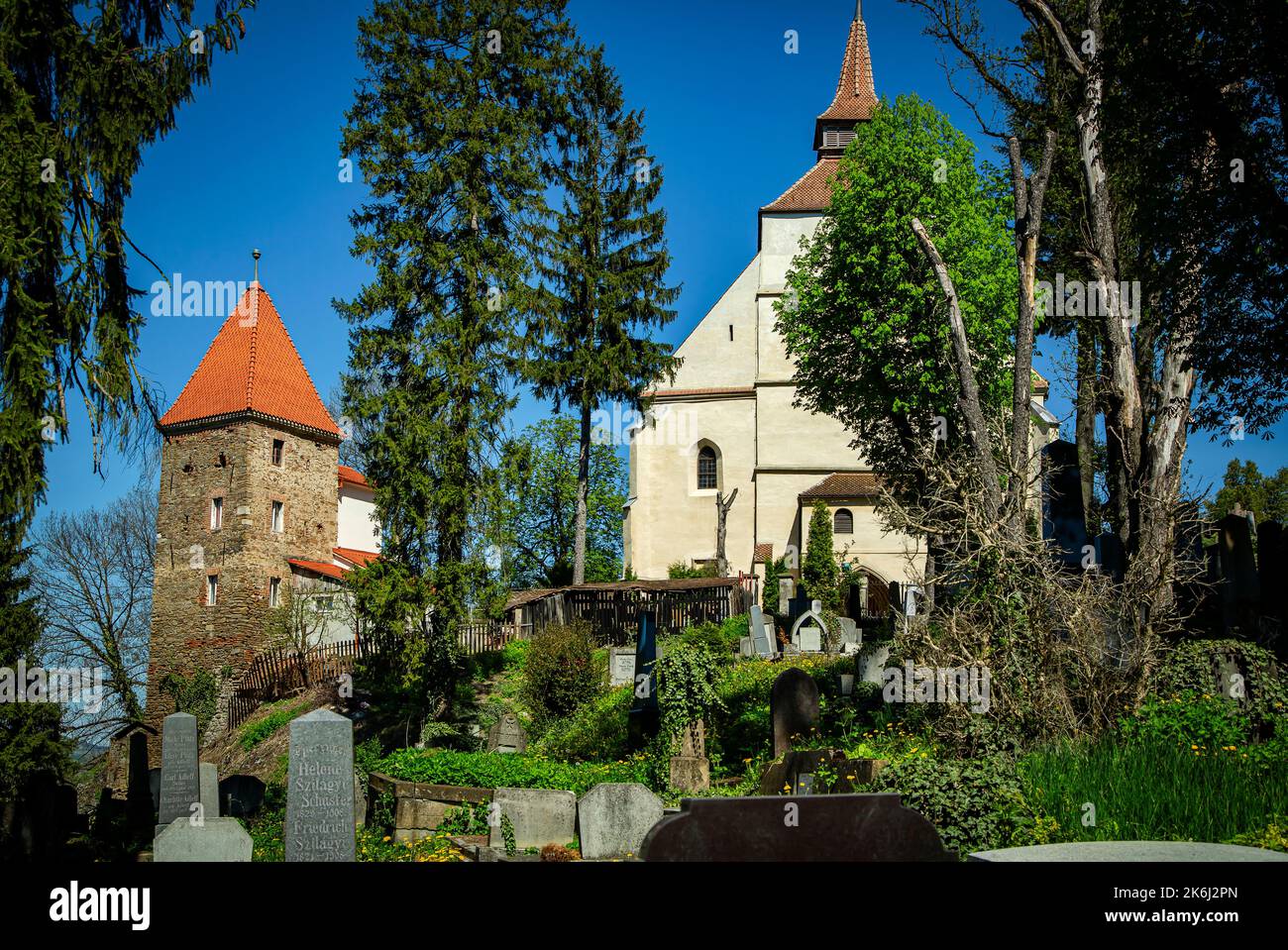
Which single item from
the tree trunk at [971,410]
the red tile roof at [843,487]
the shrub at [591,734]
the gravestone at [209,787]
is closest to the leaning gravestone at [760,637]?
A: the shrub at [591,734]

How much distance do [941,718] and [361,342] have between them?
15.3 metres

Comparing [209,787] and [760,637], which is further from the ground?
[760,637]

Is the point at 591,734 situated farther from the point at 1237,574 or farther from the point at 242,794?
the point at 1237,574

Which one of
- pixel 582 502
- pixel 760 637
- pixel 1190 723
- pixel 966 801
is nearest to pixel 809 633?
pixel 760 637

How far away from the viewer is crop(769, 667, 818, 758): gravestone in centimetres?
1080

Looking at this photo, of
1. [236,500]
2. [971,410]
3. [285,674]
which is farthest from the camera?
[236,500]

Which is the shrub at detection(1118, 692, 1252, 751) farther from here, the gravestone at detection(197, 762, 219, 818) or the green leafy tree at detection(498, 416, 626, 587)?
the green leafy tree at detection(498, 416, 626, 587)

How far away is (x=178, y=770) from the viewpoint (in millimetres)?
12742

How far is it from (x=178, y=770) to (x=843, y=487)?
27.3 metres

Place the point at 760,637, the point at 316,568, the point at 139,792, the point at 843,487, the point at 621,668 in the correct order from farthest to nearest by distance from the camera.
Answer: the point at 843,487 → the point at 316,568 → the point at 760,637 → the point at 621,668 → the point at 139,792

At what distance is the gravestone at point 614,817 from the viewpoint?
934cm

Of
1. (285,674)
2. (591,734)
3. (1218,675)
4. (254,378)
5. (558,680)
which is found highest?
(254,378)

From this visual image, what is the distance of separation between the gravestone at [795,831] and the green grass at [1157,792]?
310 centimetres

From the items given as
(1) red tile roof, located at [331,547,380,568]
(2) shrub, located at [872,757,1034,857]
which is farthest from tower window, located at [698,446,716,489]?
(2) shrub, located at [872,757,1034,857]
